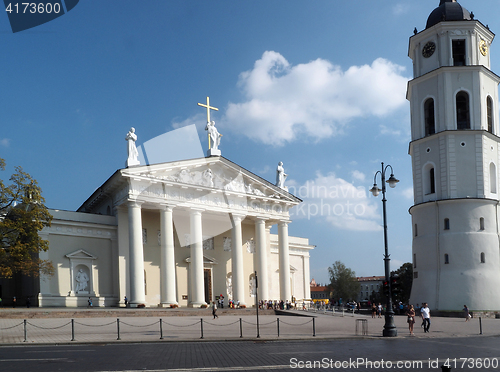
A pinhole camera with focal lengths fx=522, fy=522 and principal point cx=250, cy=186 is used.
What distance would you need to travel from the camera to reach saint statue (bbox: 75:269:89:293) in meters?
41.5


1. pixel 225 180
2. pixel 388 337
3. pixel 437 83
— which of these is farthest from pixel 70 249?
pixel 437 83

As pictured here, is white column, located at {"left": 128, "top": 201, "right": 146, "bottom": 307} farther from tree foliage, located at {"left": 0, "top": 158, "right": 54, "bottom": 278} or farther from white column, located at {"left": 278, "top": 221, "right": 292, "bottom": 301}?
white column, located at {"left": 278, "top": 221, "right": 292, "bottom": 301}

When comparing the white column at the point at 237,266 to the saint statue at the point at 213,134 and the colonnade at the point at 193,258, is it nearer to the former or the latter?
the colonnade at the point at 193,258

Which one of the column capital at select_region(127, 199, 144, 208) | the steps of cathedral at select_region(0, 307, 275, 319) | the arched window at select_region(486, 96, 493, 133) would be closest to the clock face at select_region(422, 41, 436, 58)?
the arched window at select_region(486, 96, 493, 133)

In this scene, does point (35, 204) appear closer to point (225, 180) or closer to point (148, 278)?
point (148, 278)

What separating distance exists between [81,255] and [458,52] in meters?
37.3

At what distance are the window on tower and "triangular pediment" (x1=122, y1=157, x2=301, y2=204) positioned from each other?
19.6m

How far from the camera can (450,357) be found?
15227mm

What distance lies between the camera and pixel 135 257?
133 ft

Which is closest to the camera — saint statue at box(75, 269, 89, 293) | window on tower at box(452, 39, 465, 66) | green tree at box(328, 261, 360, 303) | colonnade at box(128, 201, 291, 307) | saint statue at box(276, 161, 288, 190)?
colonnade at box(128, 201, 291, 307)

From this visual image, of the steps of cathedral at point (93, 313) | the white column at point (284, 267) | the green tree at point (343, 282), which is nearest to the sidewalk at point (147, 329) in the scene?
the steps of cathedral at point (93, 313)

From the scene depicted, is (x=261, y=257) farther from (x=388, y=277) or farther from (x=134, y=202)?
(x=388, y=277)

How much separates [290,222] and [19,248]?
87.0ft

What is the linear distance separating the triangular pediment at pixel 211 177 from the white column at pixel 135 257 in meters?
2.79
